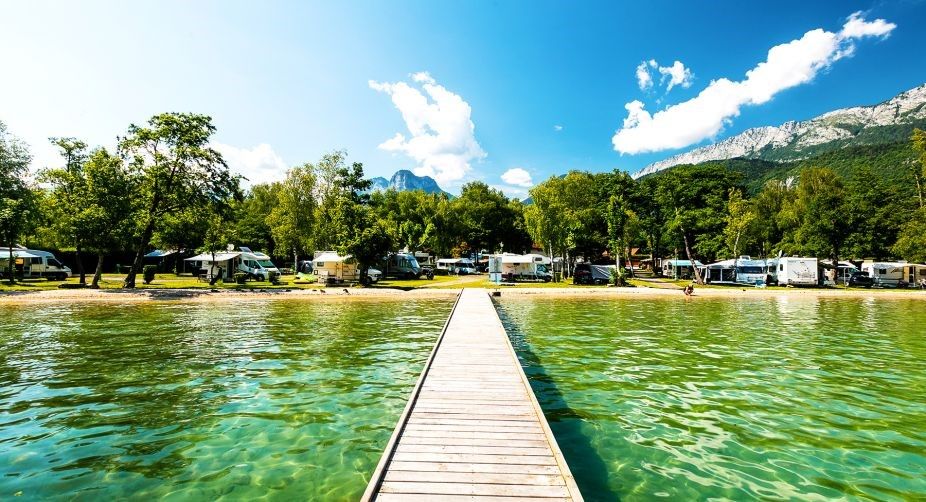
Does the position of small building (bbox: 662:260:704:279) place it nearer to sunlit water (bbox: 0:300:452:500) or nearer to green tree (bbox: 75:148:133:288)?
sunlit water (bbox: 0:300:452:500)

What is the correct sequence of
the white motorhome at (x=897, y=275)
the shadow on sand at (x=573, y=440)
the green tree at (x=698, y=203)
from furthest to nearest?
the green tree at (x=698, y=203) → the white motorhome at (x=897, y=275) → the shadow on sand at (x=573, y=440)

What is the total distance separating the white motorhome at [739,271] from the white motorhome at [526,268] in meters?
→ 19.4

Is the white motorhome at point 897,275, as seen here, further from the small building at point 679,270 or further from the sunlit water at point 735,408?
the sunlit water at point 735,408

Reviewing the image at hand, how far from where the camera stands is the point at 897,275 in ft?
155

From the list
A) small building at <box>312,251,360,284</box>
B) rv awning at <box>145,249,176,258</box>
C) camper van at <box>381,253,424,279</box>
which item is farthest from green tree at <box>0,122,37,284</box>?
camper van at <box>381,253,424,279</box>

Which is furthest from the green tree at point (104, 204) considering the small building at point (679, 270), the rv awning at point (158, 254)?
the small building at point (679, 270)

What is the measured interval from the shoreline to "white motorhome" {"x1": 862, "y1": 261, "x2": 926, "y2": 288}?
580 inches

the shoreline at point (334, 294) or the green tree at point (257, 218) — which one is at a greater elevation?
the green tree at point (257, 218)

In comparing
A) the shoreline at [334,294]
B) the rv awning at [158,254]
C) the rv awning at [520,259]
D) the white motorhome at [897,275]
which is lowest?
the shoreline at [334,294]

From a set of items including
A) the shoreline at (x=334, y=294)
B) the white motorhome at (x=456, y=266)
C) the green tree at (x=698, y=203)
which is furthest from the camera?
the white motorhome at (x=456, y=266)

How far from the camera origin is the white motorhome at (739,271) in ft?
152

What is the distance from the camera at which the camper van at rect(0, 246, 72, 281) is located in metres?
38.3

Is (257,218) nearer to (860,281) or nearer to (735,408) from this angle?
(735,408)

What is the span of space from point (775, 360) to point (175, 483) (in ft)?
49.1
